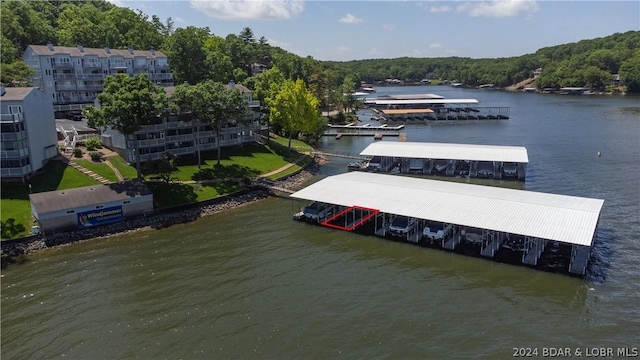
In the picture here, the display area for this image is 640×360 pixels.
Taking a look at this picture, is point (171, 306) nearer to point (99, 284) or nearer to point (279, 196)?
point (99, 284)

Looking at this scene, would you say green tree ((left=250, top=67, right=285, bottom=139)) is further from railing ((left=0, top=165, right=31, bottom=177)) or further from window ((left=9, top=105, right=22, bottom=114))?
railing ((left=0, top=165, right=31, bottom=177))

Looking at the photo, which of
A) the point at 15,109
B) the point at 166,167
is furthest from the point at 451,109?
the point at 15,109

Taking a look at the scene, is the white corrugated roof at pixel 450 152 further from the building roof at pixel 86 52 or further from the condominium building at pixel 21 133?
the building roof at pixel 86 52

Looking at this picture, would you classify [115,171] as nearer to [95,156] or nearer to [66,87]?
[95,156]

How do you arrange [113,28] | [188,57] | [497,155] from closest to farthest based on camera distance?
[497,155] → [188,57] → [113,28]

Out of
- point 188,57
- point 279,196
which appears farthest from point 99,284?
point 188,57

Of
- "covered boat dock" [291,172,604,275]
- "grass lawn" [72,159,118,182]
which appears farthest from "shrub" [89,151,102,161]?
"covered boat dock" [291,172,604,275]
